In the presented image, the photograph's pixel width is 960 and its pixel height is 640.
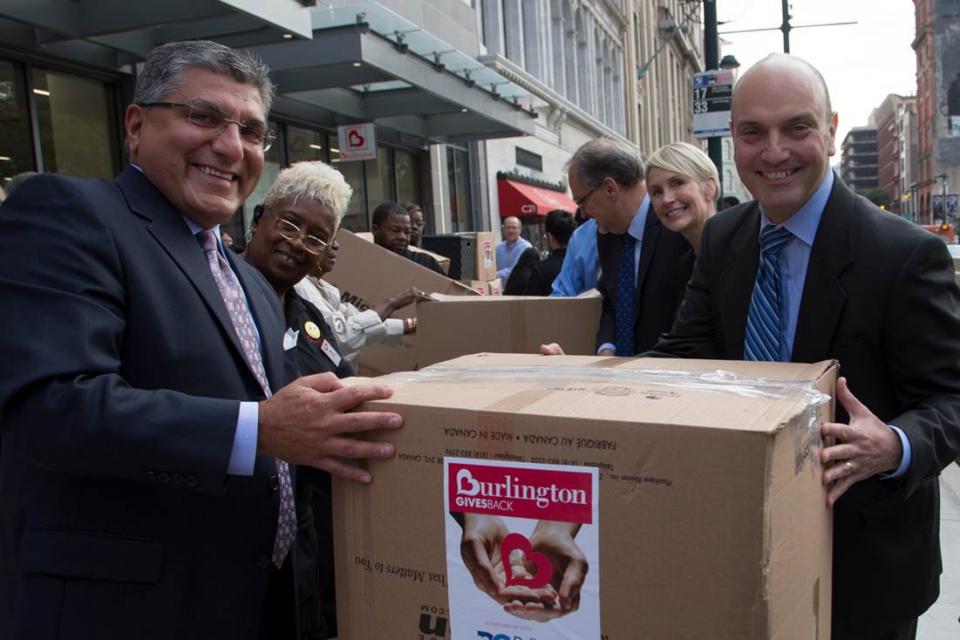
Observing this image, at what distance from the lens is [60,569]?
1.46 metres

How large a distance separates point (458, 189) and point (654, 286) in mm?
A: 14077

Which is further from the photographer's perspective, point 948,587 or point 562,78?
point 562,78

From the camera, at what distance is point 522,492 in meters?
1.24

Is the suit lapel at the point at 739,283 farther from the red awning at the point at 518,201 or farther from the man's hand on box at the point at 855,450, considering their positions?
the red awning at the point at 518,201

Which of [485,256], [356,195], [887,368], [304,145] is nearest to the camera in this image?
[887,368]

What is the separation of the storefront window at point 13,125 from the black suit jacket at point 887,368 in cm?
685

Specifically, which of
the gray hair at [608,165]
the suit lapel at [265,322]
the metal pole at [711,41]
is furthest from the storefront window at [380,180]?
the suit lapel at [265,322]

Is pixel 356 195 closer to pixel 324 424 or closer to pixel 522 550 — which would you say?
pixel 324 424

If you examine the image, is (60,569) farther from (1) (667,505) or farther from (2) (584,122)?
(2) (584,122)

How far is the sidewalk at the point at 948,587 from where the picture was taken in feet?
11.2

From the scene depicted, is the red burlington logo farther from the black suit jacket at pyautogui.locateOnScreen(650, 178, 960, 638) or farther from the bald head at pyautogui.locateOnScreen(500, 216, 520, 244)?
the bald head at pyautogui.locateOnScreen(500, 216, 520, 244)

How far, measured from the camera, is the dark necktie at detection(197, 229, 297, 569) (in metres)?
1.73

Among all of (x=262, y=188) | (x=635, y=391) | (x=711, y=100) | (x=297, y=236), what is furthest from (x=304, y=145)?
(x=635, y=391)

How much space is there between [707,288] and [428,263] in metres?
4.29
